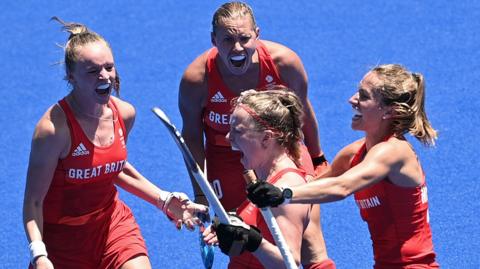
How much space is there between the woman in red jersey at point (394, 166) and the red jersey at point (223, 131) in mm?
1002

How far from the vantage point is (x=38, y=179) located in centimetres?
466

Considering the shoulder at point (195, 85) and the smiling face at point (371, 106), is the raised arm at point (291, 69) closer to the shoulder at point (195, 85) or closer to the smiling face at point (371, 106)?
the shoulder at point (195, 85)

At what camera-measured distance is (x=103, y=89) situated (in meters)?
4.79

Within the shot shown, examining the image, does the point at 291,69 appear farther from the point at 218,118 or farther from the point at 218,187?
the point at 218,187

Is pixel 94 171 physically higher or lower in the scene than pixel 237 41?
lower

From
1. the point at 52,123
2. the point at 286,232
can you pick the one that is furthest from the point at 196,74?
the point at 286,232

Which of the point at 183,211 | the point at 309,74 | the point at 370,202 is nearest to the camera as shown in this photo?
the point at 370,202

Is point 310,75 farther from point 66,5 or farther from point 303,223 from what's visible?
point 303,223

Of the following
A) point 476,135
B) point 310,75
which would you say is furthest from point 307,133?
point 310,75

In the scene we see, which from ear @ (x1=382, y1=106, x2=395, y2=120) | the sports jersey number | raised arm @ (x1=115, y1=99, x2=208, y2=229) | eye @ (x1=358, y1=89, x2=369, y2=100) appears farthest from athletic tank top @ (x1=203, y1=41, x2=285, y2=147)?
ear @ (x1=382, y1=106, x2=395, y2=120)

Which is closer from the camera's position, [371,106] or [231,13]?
[371,106]

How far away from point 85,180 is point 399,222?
5.01 ft

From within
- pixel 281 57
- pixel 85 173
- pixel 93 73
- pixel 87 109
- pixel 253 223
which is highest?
pixel 281 57

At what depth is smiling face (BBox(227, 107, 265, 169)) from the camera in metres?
4.14
